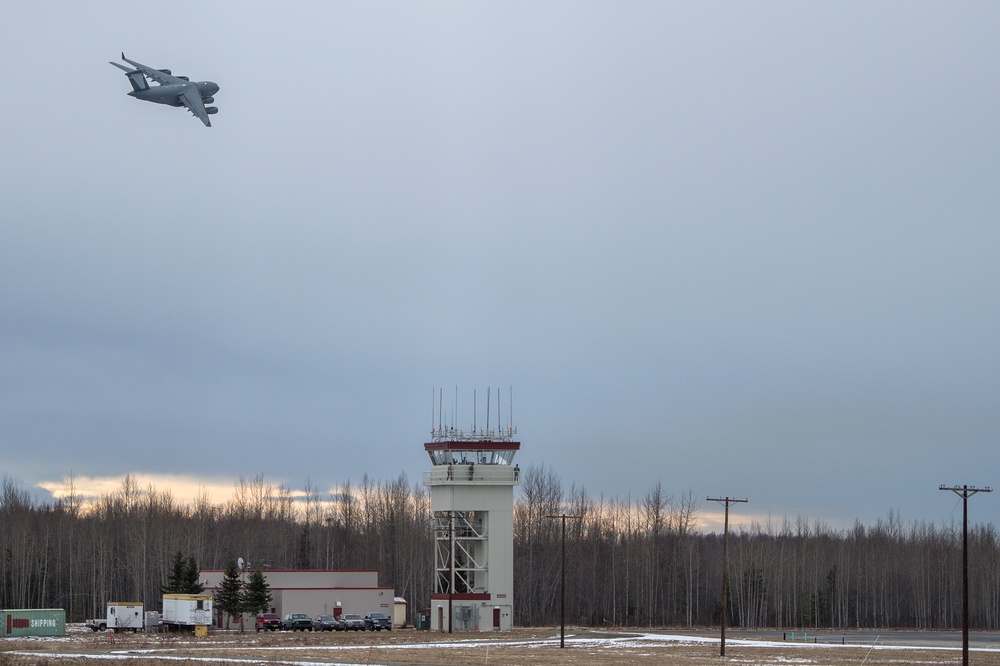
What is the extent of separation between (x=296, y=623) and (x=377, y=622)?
6065 mm

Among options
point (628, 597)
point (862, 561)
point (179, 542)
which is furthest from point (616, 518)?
point (179, 542)

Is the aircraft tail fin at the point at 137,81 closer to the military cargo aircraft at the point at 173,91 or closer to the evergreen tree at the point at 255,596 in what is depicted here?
the military cargo aircraft at the point at 173,91

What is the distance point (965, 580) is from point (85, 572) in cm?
10497

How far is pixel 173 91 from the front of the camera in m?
66.0

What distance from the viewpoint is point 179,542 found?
12862 centimetres

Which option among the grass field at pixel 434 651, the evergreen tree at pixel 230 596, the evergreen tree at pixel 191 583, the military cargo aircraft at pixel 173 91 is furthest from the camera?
the evergreen tree at pixel 191 583

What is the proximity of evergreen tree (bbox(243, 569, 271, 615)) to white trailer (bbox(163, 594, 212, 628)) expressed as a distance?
12.7 ft

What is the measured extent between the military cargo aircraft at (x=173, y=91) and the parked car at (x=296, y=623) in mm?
36462

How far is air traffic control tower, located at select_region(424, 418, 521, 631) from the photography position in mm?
84562

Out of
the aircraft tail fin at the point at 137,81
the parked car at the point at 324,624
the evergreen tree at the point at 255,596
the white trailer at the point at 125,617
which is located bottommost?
the parked car at the point at 324,624

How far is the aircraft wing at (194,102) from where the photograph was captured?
66.2m

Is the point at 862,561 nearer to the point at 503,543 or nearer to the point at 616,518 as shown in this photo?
the point at 616,518

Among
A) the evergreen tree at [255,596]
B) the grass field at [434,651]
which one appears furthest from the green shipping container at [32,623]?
the evergreen tree at [255,596]

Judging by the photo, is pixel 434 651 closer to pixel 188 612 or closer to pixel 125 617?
pixel 188 612
